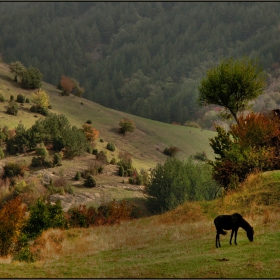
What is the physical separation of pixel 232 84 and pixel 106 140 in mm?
43640

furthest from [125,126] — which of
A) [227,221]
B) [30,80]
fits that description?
[227,221]

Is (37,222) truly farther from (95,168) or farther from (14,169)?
(95,168)

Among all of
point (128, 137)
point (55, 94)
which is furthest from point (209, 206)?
point (55, 94)

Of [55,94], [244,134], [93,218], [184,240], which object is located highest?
[55,94]

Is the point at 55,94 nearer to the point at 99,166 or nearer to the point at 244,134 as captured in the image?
the point at 99,166

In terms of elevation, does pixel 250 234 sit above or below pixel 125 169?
below

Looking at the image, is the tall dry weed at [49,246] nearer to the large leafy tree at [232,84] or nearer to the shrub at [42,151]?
the large leafy tree at [232,84]

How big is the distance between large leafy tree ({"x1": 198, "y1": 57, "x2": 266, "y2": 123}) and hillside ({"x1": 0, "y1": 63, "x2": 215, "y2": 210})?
22.0 m

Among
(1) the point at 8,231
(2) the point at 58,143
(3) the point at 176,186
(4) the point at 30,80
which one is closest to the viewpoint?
(1) the point at 8,231

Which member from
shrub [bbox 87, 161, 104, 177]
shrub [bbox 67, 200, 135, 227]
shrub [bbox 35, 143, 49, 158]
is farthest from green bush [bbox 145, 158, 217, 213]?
shrub [bbox 35, 143, 49, 158]

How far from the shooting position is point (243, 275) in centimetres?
901

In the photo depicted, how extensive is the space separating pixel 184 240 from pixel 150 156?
213ft

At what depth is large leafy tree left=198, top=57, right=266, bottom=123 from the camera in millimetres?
36812

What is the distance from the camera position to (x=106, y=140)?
77.4 m
